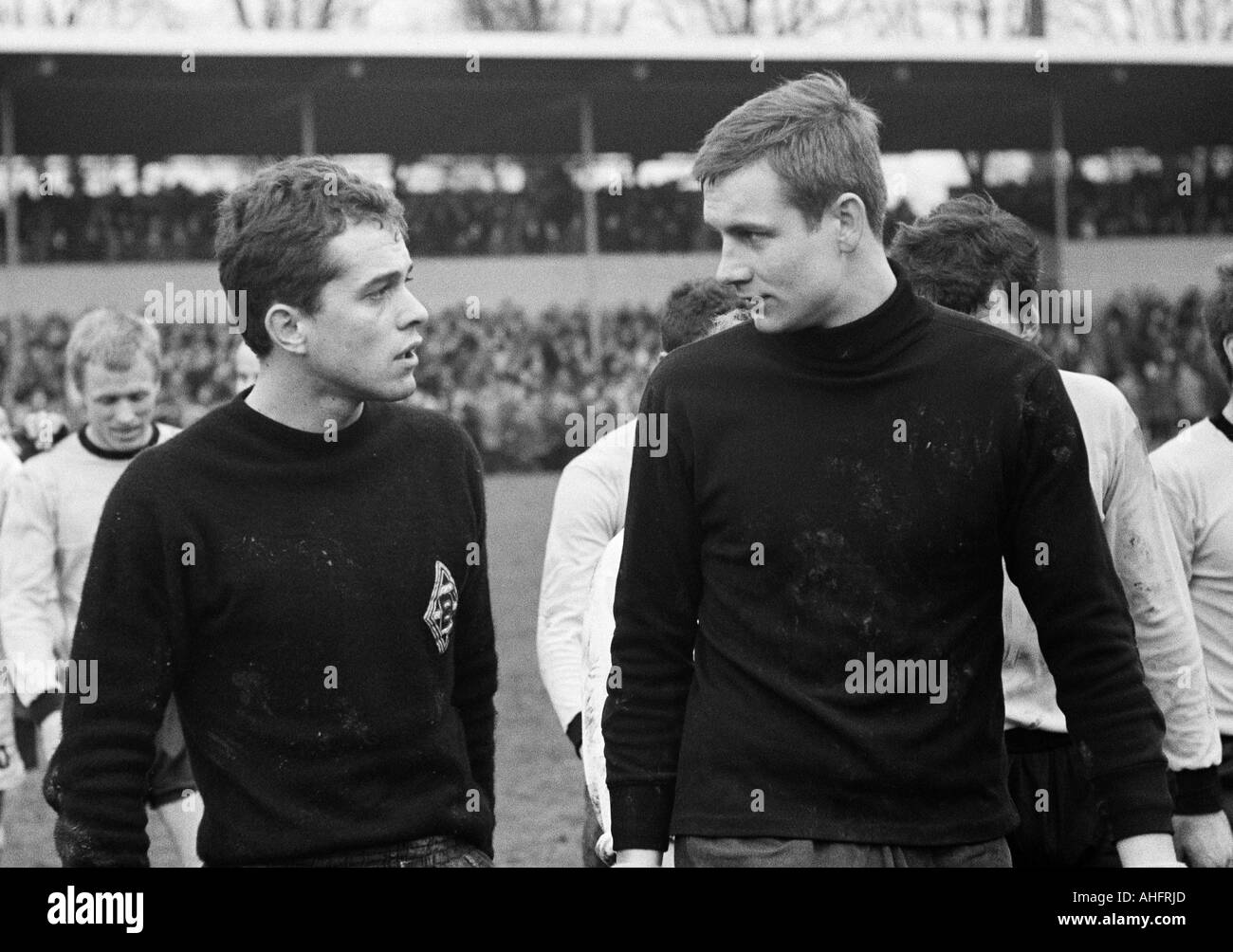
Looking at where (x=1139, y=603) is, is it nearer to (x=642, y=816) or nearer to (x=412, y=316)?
(x=642, y=816)

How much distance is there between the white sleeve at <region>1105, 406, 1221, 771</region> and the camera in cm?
347

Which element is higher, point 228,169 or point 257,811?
point 228,169

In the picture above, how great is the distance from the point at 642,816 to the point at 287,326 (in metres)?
1.07

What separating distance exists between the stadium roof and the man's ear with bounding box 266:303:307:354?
2084cm

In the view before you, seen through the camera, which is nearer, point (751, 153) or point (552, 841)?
point (751, 153)

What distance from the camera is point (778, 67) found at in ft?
87.7

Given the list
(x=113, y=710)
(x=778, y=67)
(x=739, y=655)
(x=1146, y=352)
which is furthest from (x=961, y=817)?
(x=1146, y=352)

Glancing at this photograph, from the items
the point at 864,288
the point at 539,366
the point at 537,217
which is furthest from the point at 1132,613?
the point at 537,217

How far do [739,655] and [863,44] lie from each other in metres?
24.9

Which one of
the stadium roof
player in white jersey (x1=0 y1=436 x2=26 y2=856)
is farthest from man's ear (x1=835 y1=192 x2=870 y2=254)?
the stadium roof

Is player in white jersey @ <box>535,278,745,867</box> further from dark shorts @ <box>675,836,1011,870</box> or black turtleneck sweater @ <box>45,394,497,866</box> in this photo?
dark shorts @ <box>675,836,1011,870</box>

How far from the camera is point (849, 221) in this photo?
9.44 ft
